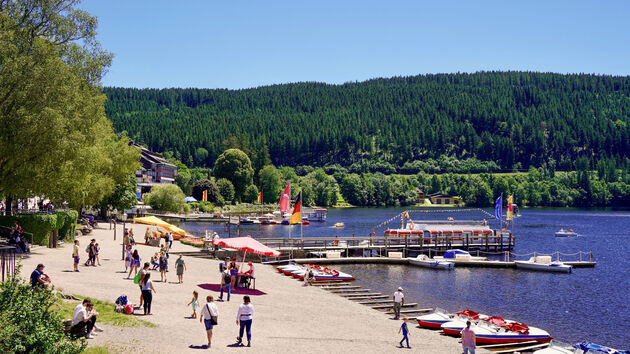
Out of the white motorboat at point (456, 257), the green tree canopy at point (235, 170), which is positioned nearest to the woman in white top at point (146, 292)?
the white motorboat at point (456, 257)

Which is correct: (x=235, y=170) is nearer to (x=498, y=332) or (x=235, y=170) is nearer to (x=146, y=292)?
→ (x=498, y=332)

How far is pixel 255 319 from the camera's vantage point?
26.9 m

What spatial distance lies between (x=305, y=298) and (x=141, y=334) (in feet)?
47.4

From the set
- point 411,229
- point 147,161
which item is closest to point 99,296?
Result: point 411,229

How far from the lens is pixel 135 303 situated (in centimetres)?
2608

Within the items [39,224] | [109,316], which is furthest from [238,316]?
[39,224]

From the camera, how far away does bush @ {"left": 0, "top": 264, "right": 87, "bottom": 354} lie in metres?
15.6

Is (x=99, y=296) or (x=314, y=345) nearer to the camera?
(x=314, y=345)

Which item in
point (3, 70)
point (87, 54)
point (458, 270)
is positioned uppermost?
point (87, 54)

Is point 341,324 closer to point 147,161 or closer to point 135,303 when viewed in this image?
point 135,303

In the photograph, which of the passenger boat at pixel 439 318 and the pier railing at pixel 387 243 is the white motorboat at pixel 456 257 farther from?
the passenger boat at pixel 439 318

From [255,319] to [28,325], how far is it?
12.2m

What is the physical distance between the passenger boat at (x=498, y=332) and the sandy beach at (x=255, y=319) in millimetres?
1210

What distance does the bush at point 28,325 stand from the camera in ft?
51.2
